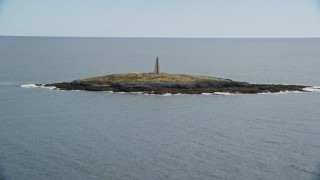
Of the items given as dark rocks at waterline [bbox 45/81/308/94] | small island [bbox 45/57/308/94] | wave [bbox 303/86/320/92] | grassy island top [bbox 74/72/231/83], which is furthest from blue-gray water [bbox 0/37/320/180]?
wave [bbox 303/86/320/92]

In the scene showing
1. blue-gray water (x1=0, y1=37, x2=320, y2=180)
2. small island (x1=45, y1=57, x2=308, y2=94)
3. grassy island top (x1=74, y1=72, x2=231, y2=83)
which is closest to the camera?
blue-gray water (x1=0, y1=37, x2=320, y2=180)

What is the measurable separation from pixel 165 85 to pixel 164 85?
0.17m

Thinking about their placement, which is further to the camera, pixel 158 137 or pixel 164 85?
pixel 164 85

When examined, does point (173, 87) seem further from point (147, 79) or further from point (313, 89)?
point (313, 89)

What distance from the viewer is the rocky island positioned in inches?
3196

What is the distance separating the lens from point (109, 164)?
36.6m

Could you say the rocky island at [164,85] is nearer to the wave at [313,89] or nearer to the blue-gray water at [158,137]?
the wave at [313,89]

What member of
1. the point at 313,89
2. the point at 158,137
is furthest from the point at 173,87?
the point at 158,137

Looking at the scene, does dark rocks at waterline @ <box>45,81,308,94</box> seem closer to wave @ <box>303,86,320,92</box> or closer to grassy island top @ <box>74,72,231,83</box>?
wave @ <box>303,86,320,92</box>

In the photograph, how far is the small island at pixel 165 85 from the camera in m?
81.1

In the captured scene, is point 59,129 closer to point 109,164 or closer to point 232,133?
point 109,164

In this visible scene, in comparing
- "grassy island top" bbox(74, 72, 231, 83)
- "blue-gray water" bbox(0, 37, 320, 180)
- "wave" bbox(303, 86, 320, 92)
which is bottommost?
"blue-gray water" bbox(0, 37, 320, 180)

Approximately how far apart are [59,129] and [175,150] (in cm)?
1434

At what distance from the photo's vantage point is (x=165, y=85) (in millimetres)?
82938
